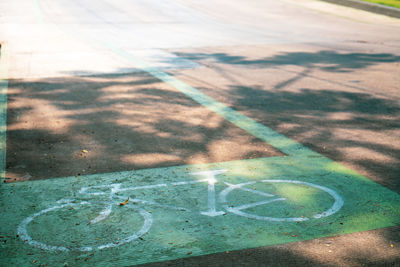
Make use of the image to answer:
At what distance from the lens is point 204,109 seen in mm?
7844

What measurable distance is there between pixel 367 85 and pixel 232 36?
794 centimetres

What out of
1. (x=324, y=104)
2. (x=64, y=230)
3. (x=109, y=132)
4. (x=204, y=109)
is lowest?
(x=64, y=230)

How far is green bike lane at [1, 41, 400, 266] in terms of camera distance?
3664 millimetres

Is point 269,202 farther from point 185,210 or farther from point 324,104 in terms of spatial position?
point 324,104

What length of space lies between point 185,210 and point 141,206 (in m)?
0.43

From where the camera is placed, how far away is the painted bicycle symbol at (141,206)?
3.82 metres

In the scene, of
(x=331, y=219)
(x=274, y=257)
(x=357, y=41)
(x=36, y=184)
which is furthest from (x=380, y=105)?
(x=357, y=41)

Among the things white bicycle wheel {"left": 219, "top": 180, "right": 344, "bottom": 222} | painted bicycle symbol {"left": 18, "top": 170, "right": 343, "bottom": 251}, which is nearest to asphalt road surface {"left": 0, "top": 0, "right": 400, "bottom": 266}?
painted bicycle symbol {"left": 18, "top": 170, "right": 343, "bottom": 251}

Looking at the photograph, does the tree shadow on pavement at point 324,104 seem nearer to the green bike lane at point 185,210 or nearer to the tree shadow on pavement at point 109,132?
the green bike lane at point 185,210

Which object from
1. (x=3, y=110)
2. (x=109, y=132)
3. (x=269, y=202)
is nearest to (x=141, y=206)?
(x=269, y=202)

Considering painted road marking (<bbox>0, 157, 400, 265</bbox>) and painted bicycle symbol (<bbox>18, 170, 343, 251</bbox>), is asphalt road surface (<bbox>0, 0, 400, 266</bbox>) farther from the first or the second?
painted bicycle symbol (<bbox>18, 170, 343, 251</bbox>)

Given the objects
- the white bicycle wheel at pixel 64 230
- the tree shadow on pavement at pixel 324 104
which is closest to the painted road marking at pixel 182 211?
the white bicycle wheel at pixel 64 230

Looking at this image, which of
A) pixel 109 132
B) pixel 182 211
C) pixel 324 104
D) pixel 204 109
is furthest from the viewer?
pixel 324 104

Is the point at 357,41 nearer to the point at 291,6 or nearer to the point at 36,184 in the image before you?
the point at 291,6
